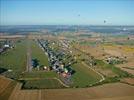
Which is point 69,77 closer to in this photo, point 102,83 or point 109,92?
point 102,83

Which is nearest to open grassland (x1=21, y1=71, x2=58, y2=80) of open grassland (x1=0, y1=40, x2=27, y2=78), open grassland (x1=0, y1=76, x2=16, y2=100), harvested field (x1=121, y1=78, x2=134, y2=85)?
open grassland (x1=0, y1=40, x2=27, y2=78)

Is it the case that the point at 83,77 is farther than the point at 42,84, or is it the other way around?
the point at 83,77

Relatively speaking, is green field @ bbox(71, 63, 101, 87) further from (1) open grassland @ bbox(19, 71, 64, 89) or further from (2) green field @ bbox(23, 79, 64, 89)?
(1) open grassland @ bbox(19, 71, 64, 89)

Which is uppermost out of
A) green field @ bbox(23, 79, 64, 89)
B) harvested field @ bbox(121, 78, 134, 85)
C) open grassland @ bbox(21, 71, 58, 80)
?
harvested field @ bbox(121, 78, 134, 85)

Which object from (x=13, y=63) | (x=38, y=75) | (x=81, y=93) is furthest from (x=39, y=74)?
(x=81, y=93)

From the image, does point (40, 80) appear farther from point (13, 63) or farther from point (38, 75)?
point (13, 63)

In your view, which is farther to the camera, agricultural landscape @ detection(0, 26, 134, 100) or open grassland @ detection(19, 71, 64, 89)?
open grassland @ detection(19, 71, 64, 89)

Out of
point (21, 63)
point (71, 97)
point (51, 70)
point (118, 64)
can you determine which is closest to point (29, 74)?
point (51, 70)

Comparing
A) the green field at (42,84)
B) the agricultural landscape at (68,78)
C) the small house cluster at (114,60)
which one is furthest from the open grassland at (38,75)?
→ the small house cluster at (114,60)
